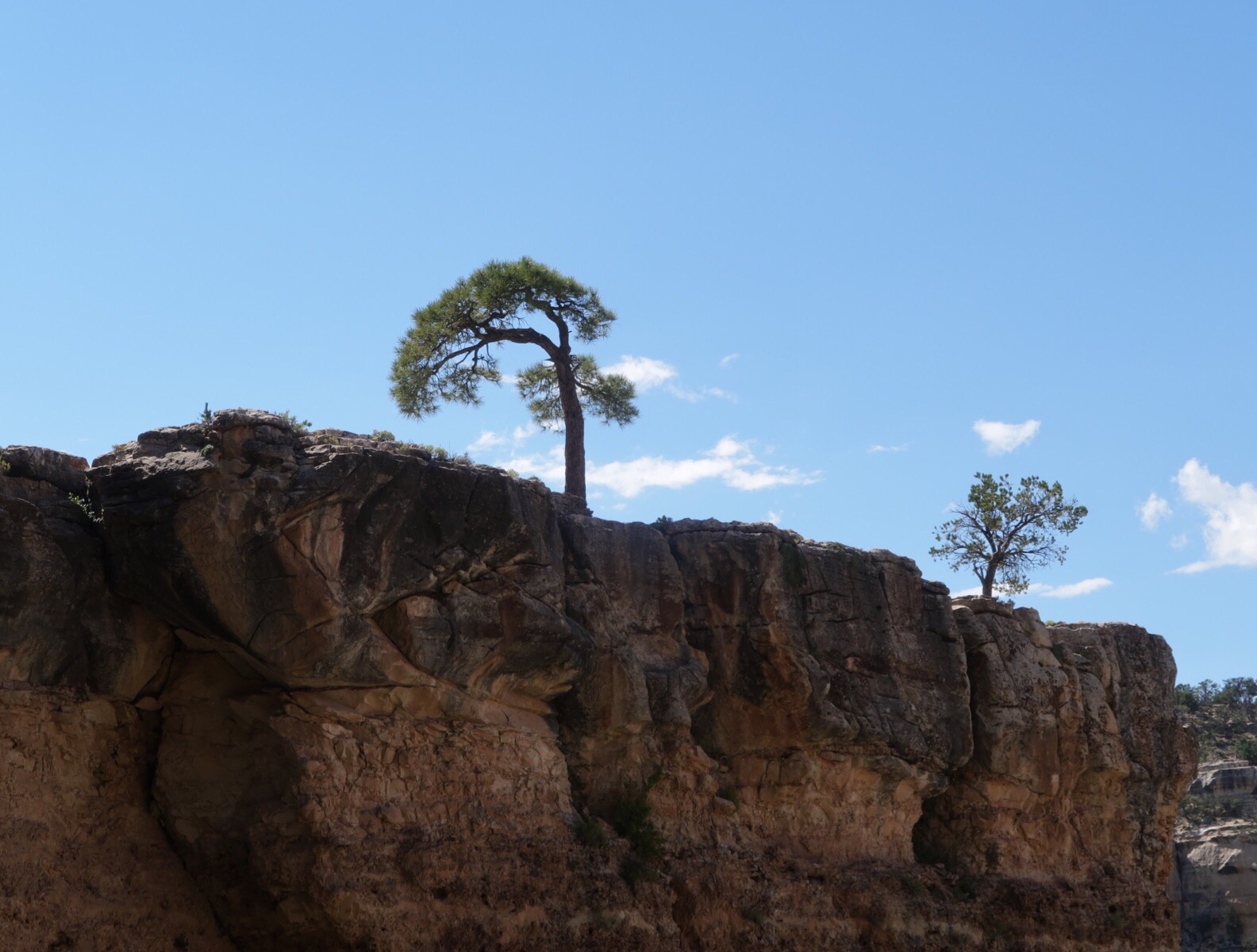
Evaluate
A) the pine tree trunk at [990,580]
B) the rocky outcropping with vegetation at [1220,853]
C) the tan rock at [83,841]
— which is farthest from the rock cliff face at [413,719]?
the rocky outcropping with vegetation at [1220,853]

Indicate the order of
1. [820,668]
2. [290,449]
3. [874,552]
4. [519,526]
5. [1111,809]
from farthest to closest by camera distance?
[1111,809] < [874,552] < [820,668] < [519,526] < [290,449]

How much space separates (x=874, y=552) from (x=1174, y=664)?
10.9 meters

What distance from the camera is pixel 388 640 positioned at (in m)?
23.0

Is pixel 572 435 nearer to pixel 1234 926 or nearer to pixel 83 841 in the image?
pixel 83 841

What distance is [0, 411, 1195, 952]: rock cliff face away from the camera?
21.8 meters

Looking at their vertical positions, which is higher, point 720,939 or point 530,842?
point 530,842

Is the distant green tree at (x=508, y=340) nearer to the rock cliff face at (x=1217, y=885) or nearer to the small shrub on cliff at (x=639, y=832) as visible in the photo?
the small shrub on cliff at (x=639, y=832)

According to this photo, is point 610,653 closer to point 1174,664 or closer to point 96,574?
point 96,574

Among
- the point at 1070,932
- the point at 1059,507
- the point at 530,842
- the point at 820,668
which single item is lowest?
the point at 1070,932

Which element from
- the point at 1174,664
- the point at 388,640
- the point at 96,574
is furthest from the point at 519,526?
the point at 1174,664

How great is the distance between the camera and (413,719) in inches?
915

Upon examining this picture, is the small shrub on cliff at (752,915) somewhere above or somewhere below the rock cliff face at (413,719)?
below

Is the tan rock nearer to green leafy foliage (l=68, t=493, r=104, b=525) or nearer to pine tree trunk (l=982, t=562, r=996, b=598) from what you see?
green leafy foliage (l=68, t=493, r=104, b=525)

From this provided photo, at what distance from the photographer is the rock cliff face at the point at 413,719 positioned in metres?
21.8
